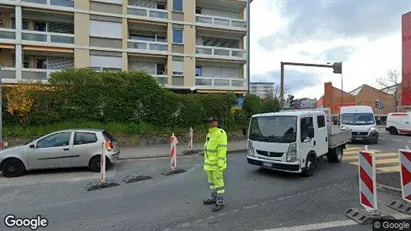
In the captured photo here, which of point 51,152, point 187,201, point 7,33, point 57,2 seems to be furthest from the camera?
point 57,2

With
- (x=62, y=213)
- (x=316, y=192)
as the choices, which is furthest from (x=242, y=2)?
(x=62, y=213)

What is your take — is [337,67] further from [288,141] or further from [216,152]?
[216,152]

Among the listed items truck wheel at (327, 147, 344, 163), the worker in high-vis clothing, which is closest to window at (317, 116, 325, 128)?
truck wheel at (327, 147, 344, 163)

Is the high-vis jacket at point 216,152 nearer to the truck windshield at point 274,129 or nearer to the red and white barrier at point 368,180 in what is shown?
the red and white barrier at point 368,180

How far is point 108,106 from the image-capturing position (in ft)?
52.1

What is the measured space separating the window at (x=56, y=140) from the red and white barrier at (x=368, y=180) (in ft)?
28.1

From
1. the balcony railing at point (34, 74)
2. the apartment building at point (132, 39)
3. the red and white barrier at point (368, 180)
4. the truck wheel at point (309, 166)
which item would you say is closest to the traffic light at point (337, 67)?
the apartment building at point (132, 39)

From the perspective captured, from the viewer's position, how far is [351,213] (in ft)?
16.6

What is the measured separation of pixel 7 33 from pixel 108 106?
1173cm

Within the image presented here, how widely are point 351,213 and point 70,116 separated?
47.8ft

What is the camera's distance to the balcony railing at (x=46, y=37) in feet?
68.7

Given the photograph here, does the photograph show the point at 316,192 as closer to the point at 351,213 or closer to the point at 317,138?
the point at 351,213

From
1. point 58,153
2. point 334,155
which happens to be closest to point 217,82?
point 334,155

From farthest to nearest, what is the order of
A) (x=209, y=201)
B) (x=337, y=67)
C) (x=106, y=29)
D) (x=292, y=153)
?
(x=106, y=29)
(x=337, y=67)
(x=292, y=153)
(x=209, y=201)
